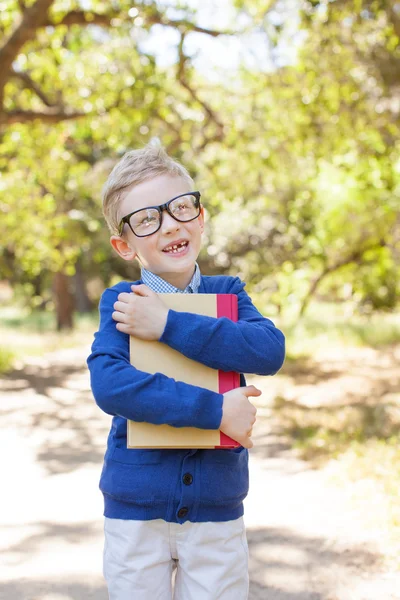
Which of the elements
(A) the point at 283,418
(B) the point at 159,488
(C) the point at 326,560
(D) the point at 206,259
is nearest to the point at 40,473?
(C) the point at 326,560

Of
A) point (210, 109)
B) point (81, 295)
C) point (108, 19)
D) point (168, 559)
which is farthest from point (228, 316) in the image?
point (81, 295)

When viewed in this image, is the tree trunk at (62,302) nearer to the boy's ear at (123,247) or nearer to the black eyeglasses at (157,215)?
the boy's ear at (123,247)

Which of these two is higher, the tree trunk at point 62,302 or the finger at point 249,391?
the finger at point 249,391

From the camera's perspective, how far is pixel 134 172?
2000 millimetres

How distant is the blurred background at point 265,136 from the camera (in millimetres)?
6922

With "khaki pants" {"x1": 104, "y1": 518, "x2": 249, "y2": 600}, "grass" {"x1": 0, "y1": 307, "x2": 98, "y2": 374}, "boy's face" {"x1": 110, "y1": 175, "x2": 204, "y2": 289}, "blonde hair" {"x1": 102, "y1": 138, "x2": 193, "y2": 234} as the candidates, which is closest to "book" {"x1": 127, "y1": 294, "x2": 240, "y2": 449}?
"boy's face" {"x1": 110, "y1": 175, "x2": 204, "y2": 289}

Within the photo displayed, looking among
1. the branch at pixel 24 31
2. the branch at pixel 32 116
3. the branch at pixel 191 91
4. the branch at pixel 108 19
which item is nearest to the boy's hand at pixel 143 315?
the branch at pixel 24 31

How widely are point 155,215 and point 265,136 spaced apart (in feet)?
25.9

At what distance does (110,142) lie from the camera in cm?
1016

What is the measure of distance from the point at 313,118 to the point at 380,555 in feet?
20.1

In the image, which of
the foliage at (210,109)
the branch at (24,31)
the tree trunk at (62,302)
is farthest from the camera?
the tree trunk at (62,302)

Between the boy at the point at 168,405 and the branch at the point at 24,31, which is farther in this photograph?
the branch at the point at 24,31

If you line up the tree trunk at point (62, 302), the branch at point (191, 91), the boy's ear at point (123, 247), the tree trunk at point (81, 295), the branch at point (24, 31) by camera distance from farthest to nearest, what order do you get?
the tree trunk at point (81, 295), the tree trunk at point (62, 302), the branch at point (191, 91), the branch at point (24, 31), the boy's ear at point (123, 247)

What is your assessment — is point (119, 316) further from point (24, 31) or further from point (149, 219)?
point (24, 31)
